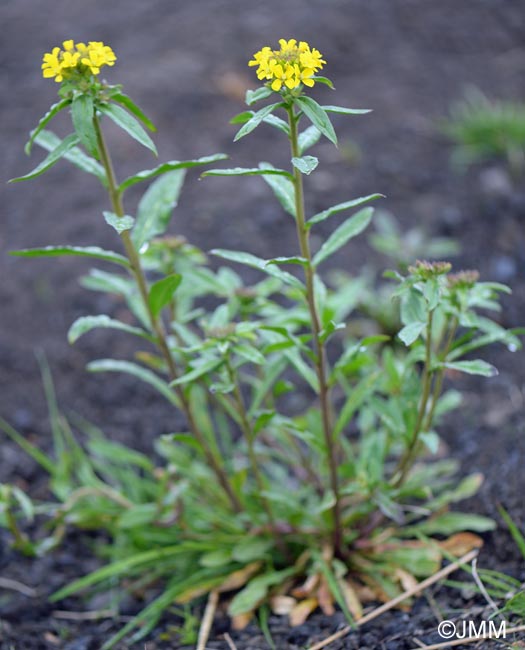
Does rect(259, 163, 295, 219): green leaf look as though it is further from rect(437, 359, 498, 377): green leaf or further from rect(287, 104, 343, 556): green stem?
rect(437, 359, 498, 377): green leaf

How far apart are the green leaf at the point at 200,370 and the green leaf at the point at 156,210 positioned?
1.13 feet

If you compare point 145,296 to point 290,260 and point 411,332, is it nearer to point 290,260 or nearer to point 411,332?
point 290,260

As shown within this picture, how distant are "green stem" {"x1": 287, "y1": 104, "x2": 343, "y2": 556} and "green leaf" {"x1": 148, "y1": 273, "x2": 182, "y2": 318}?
1.09ft

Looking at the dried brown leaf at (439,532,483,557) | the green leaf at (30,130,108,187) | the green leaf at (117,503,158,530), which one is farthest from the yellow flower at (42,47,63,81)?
the dried brown leaf at (439,532,483,557)

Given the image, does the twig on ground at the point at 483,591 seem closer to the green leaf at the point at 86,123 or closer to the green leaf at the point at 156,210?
the green leaf at the point at 156,210

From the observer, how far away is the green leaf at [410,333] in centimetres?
174

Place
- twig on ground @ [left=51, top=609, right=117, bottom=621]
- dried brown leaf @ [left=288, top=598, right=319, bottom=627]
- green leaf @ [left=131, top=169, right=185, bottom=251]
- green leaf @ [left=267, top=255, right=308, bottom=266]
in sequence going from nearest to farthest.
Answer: green leaf @ [left=267, top=255, right=308, bottom=266], green leaf @ [left=131, top=169, right=185, bottom=251], dried brown leaf @ [left=288, top=598, right=319, bottom=627], twig on ground @ [left=51, top=609, right=117, bottom=621]

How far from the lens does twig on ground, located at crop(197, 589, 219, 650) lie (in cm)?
210

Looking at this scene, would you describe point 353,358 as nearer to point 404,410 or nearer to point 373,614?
point 404,410

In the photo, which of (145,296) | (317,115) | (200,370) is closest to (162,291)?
(145,296)

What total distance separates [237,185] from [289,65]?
2.51 metres

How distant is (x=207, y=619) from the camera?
86.0 inches

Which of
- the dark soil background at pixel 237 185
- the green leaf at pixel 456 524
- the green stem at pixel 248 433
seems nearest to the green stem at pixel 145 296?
the green stem at pixel 248 433

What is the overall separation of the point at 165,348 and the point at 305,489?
0.76 m
